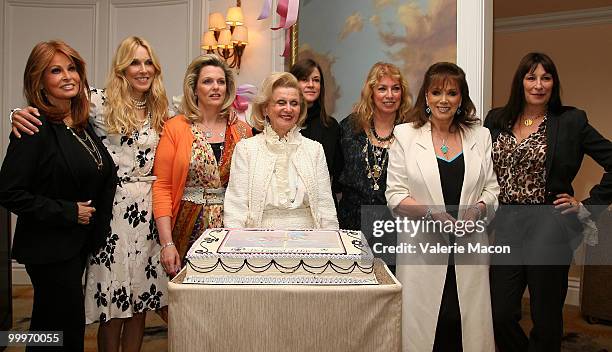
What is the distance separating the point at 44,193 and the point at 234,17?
296 centimetres

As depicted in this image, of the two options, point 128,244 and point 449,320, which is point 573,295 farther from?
point 128,244

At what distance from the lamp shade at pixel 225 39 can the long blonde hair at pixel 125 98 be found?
7.43 ft

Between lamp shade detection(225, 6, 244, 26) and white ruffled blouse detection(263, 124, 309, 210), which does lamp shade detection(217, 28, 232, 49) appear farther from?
white ruffled blouse detection(263, 124, 309, 210)

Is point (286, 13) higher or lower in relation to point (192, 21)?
lower

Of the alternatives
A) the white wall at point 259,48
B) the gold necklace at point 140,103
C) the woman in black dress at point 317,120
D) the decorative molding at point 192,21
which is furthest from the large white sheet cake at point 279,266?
the decorative molding at point 192,21

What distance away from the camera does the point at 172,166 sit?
9.07ft

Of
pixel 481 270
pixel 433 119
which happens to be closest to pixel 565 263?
pixel 481 270

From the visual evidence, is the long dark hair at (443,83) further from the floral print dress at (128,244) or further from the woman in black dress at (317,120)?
the floral print dress at (128,244)

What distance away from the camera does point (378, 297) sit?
1.66 m

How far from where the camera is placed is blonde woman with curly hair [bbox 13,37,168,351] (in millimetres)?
2715

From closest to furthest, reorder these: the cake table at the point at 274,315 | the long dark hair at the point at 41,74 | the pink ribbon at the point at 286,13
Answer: the cake table at the point at 274,315 < the long dark hair at the point at 41,74 < the pink ribbon at the point at 286,13

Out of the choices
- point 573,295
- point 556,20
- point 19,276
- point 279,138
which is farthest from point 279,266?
point 556,20

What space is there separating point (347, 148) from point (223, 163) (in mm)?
685

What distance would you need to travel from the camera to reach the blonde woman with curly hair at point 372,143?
301 centimetres
